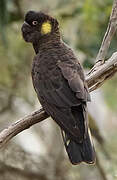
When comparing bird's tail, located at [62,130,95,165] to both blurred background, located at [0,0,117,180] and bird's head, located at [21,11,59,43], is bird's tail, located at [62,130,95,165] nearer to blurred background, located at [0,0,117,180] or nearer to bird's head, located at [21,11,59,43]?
bird's head, located at [21,11,59,43]

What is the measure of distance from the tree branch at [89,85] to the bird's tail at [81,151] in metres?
0.20

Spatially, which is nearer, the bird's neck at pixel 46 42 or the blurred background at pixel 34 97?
the bird's neck at pixel 46 42

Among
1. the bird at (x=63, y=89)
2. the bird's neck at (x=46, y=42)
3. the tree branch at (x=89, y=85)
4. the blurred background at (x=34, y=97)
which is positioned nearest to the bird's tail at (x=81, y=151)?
the bird at (x=63, y=89)

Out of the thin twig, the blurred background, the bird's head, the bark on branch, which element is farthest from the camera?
the blurred background

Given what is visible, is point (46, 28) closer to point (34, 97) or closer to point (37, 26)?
point (37, 26)

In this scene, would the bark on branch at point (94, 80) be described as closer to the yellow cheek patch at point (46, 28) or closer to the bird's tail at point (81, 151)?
the bird's tail at point (81, 151)

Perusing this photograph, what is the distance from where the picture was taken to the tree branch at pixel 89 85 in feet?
10.2

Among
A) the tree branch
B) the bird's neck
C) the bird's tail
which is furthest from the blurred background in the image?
the bird's tail

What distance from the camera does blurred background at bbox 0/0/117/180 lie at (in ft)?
15.9

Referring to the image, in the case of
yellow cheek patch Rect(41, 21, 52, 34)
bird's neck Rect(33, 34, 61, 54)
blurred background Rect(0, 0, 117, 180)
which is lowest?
blurred background Rect(0, 0, 117, 180)

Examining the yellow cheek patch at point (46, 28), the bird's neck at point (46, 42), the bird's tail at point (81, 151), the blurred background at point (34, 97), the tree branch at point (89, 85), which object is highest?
the yellow cheek patch at point (46, 28)

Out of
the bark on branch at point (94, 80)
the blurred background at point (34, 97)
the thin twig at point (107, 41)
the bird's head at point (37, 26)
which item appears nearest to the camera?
the bark on branch at point (94, 80)

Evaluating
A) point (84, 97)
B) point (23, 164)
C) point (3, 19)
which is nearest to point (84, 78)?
point (84, 97)

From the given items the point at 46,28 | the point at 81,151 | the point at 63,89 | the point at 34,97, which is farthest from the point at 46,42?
the point at 34,97
